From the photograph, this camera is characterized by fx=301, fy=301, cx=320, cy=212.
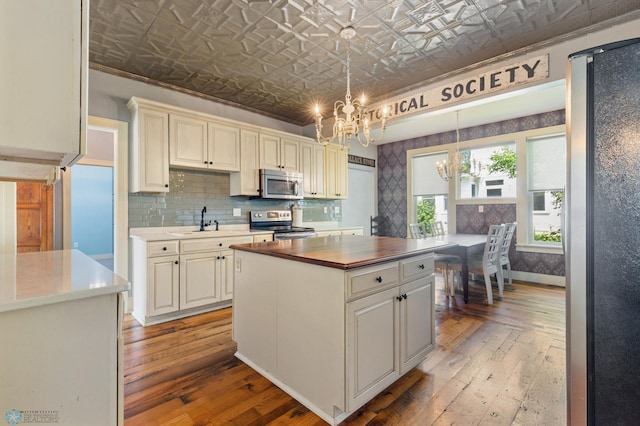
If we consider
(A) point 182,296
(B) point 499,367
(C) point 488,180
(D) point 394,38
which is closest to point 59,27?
(D) point 394,38

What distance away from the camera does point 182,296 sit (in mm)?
3203

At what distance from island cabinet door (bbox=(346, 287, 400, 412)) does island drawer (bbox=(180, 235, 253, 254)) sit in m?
2.26

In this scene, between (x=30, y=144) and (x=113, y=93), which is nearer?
A: (x=30, y=144)

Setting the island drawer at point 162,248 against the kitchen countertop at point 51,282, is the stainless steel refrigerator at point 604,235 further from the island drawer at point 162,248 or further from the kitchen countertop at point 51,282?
the island drawer at point 162,248

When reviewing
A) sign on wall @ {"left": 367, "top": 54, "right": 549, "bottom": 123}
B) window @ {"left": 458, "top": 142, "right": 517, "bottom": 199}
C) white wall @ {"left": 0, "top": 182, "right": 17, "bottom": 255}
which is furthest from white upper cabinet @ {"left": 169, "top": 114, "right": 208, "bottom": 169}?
window @ {"left": 458, "top": 142, "right": 517, "bottom": 199}

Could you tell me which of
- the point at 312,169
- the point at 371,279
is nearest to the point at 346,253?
the point at 371,279

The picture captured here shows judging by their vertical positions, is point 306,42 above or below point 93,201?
above

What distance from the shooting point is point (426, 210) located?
6.15 m

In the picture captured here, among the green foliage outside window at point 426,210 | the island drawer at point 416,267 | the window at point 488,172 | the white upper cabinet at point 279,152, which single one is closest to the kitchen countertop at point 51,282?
the island drawer at point 416,267

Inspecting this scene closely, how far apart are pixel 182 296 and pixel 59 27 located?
280cm

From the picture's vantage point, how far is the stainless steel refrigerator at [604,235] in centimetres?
94

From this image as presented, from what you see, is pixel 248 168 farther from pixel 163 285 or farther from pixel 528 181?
pixel 528 181

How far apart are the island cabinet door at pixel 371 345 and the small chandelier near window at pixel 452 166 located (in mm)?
3787

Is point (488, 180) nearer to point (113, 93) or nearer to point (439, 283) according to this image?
point (439, 283)
